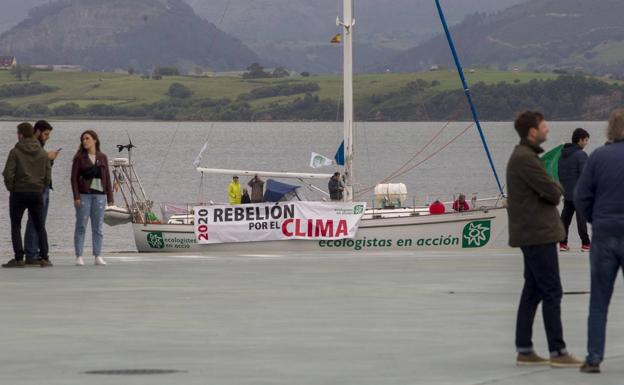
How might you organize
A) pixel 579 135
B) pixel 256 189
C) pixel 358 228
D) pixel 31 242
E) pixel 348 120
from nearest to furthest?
1. pixel 31 242
2. pixel 579 135
3. pixel 358 228
4. pixel 348 120
5. pixel 256 189

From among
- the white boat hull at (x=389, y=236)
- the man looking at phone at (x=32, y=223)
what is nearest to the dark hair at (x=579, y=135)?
the man looking at phone at (x=32, y=223)

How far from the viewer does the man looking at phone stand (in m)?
18.8

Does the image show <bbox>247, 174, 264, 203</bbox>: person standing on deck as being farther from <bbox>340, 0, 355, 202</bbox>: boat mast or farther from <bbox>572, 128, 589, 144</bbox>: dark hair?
<bbox>572, 128, 589, 144</bbox>: dark hair

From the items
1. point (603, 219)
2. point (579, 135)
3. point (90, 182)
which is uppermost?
point (579, 135)

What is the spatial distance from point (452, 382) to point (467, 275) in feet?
26.8

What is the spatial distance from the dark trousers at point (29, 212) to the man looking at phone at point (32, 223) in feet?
0.38

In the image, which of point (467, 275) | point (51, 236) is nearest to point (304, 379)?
point (467, 275)

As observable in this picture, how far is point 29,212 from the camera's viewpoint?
18.7 metres

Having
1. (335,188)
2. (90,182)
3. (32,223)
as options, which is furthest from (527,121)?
(335,188)

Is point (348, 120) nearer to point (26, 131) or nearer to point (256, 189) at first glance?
point (256, 189)

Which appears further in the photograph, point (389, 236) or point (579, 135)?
point (389, 236)

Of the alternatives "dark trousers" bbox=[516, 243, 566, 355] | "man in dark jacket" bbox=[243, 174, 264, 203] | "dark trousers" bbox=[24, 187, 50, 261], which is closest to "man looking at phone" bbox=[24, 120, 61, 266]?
"dark trousers" bbox=[24, 187, 50, 261]

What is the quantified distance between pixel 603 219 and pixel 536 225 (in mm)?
586

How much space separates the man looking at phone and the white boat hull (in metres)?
12.4
